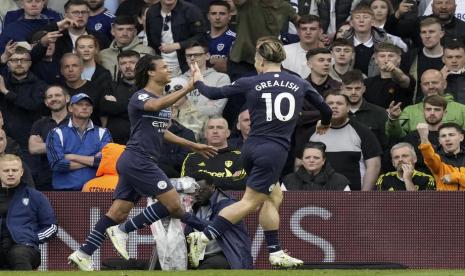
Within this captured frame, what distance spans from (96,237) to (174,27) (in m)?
5.45

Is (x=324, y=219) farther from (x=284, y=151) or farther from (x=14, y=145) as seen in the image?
(x=14, y=145)

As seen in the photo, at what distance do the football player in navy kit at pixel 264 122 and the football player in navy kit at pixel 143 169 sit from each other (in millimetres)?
511

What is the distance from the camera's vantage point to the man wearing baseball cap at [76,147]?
1717 cm

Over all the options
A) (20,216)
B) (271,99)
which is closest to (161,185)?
(271,99)

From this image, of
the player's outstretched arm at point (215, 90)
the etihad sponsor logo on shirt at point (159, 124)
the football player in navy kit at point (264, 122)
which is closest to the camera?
the player's outstretched arm at point (215, 90)

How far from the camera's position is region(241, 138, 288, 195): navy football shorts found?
14.0m

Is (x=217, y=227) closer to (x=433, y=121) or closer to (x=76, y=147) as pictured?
(x=76, y=147)

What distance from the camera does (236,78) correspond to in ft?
62.0

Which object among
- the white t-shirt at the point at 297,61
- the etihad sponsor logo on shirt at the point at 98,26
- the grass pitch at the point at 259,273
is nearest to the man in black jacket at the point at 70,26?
the etihad sponsor logo on shirt at the point at 98,26

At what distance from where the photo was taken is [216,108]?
1838cm

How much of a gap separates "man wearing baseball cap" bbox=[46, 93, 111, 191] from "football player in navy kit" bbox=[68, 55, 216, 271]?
2.59 m

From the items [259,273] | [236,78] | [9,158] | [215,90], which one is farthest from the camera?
[236,78]

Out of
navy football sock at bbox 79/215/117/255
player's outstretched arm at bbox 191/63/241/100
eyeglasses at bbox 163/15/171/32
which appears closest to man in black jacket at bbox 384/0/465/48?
eyeglasses at bbox 163/15/171/32

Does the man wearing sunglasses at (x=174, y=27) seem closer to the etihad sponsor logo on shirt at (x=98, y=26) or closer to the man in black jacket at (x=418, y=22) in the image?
the etihad sponsor logo on shirt at (x=98, y=26)
